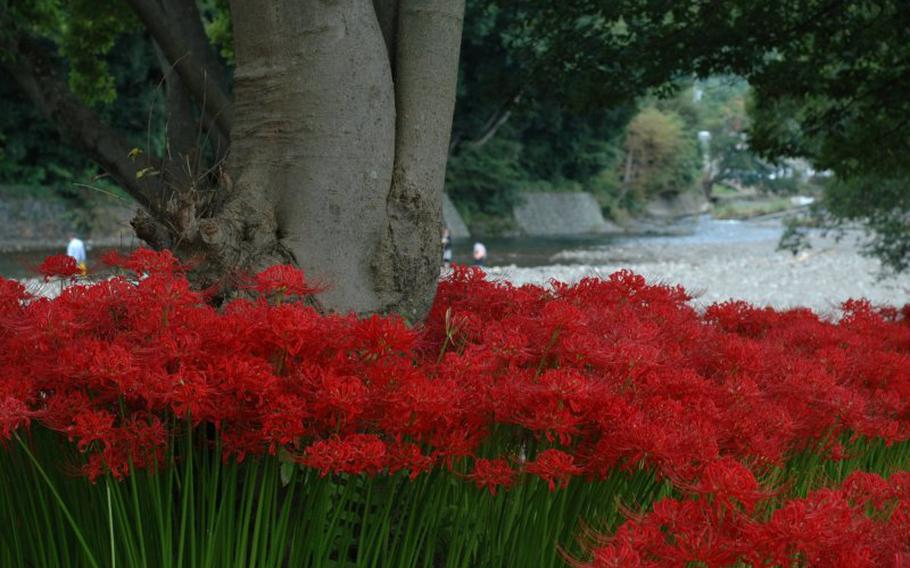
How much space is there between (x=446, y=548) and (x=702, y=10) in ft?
16.7

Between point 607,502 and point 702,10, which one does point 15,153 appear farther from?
point 607,502

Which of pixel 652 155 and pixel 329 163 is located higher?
pixel 652 155

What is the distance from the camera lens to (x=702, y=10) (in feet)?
23.5

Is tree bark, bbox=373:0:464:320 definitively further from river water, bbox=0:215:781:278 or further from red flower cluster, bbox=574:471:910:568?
river water, bbox=0:215:781:278

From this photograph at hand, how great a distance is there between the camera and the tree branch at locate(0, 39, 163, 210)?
4.89 meters

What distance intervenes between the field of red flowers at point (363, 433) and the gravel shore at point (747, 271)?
10438mm

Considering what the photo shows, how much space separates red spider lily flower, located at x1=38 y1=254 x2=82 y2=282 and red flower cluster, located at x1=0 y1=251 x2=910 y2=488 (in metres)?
0.14

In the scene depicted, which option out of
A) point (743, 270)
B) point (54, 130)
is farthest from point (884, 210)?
point (54, 130)

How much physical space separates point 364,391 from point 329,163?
1.28m

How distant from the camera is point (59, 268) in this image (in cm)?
300

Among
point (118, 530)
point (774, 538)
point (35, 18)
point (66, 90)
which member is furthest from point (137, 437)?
point (35, 18)

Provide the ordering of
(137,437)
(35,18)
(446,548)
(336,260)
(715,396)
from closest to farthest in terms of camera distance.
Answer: (137,437), (715,396), (446,548), (336,260), (35,18)

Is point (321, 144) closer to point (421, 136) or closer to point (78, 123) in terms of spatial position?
point (421, 136)

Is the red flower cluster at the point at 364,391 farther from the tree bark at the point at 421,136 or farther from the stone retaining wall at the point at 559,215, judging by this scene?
the stone retaining wall at the point at 559,215
